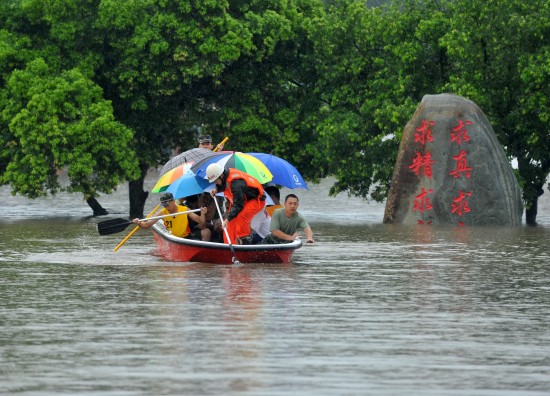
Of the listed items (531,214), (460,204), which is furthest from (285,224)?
(531,214)

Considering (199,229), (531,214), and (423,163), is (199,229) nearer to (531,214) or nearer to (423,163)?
(423,163)

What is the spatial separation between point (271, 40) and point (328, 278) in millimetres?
22670

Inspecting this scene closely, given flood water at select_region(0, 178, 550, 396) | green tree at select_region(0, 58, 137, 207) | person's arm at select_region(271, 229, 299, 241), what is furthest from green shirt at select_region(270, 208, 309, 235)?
green tree at select_region(0, 58, 137, 207)

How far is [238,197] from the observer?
80.6 feet

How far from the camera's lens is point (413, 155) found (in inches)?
1599

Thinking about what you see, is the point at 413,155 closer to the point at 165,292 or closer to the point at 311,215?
the point at 311,215

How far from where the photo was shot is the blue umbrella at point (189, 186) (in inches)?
1049

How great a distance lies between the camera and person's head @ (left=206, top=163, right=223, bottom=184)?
24.6 m

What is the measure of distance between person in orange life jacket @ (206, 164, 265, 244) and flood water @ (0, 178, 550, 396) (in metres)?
0.85

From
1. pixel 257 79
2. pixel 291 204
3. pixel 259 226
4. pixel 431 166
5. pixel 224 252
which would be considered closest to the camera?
pixel 224 252

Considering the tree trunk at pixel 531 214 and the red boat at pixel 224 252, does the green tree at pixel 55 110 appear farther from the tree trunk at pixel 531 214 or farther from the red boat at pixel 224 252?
the red boat at pixel 224 252

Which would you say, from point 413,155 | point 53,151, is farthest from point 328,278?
point 53,151

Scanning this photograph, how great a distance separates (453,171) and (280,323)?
2459 cm

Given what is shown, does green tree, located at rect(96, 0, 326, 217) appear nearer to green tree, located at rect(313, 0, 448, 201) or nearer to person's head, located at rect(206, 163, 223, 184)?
green tree, located at rect(313, 0, 448, 201)
